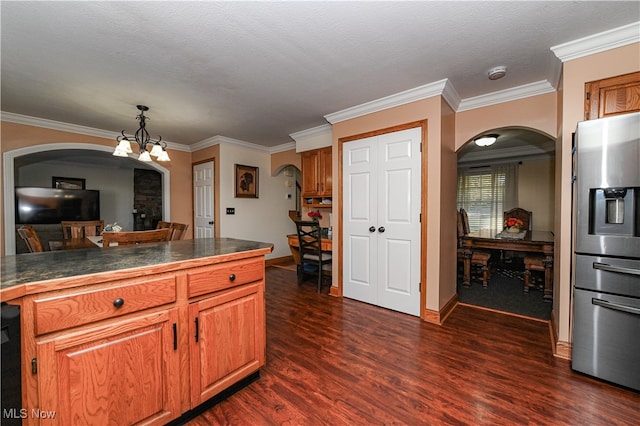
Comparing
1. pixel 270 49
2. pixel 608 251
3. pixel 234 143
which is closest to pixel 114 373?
pixel 270 49

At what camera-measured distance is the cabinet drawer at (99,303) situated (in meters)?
1.00

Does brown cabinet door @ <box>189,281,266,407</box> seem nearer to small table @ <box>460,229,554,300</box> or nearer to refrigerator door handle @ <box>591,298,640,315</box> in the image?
refrigerator door handle @ <box>591,298,640,315</box>

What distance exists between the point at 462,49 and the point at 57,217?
27.3 feet

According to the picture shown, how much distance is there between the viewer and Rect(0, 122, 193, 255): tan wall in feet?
11.2

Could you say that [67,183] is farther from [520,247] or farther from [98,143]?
[520,247]

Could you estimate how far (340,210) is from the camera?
3.49 meters

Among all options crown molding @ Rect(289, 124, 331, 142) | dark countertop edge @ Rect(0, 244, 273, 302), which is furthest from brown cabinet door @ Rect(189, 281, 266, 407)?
crown molding @ Rect(289, 124, 331, 142)

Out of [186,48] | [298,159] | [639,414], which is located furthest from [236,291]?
[298,159]

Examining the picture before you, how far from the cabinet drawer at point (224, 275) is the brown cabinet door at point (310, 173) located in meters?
2.56

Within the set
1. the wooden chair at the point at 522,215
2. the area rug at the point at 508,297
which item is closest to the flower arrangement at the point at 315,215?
the area rug at the point at 508,297

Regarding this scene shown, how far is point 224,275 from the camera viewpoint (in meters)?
1.57

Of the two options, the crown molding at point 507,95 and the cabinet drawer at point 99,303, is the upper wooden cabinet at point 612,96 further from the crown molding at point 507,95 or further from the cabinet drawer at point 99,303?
the cabinet drawer at point 99,303

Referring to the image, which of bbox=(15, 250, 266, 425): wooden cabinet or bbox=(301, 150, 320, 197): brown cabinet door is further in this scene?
bbox=(301, 150, 320, 197): brown cabinet door
